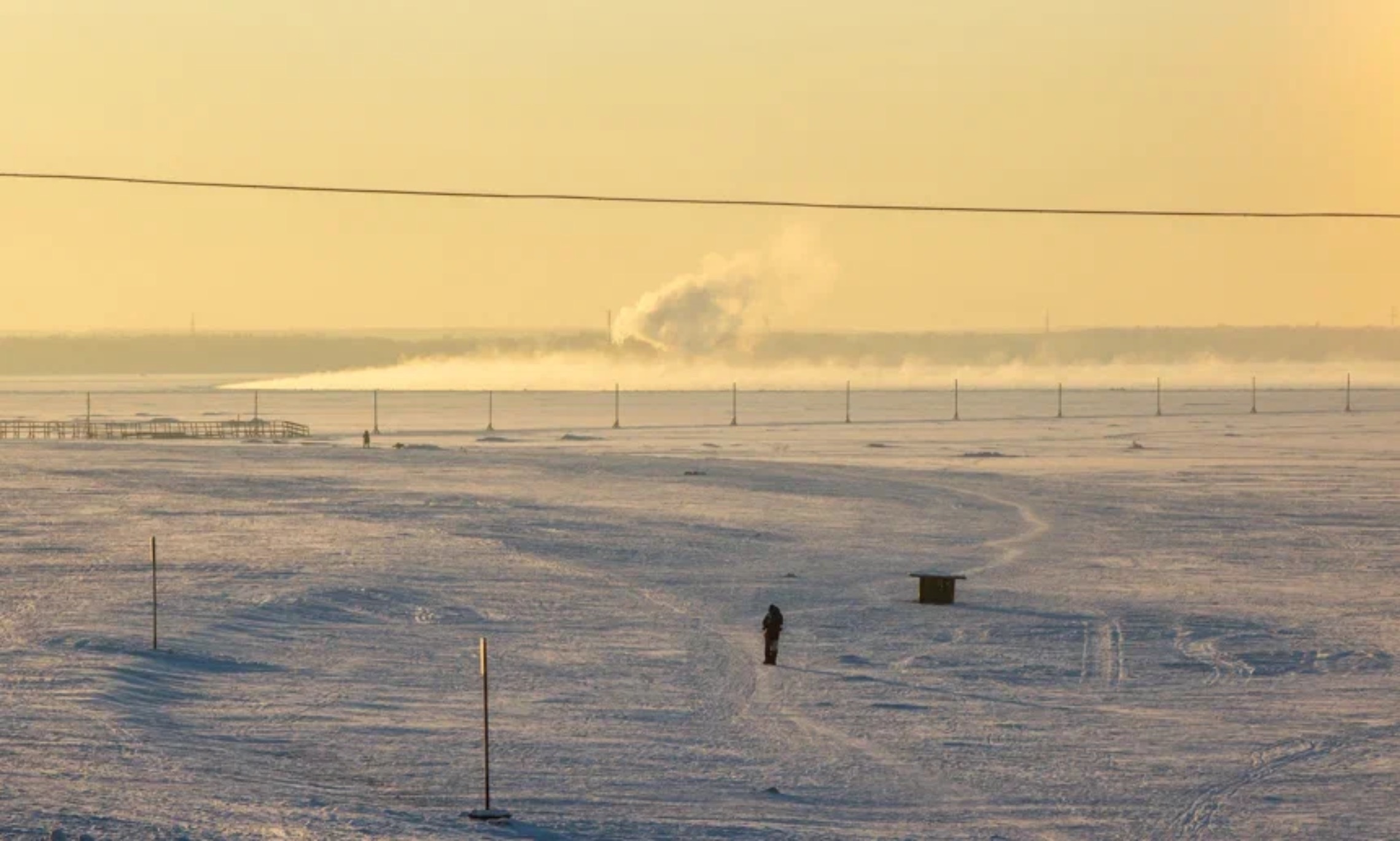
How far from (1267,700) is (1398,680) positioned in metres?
3.19

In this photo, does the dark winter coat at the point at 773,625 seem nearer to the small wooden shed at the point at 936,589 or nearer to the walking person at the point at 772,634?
the walking person at the point at 772,634

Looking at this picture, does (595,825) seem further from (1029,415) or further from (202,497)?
(1029,415)

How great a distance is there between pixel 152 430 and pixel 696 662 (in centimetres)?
10058

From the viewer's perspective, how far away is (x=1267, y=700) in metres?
30.3

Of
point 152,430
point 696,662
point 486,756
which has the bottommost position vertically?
point 696,662

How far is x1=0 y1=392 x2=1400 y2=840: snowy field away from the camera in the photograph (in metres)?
22.9

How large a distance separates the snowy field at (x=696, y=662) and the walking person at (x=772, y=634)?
0.98 feet

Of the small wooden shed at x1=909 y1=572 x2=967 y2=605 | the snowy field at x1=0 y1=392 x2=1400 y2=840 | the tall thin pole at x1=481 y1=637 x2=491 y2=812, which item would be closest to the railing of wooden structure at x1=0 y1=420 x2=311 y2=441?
the snowy field at x1=0 y1=392 x2=1400 y2=840

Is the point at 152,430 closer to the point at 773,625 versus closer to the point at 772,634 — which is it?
the point at 772,634

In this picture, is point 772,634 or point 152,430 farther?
point 152,430

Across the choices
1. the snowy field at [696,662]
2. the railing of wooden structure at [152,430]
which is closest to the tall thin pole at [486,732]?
the snowy field at [696,662]

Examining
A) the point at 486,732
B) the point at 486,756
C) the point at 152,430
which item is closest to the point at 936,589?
the point at 486,732

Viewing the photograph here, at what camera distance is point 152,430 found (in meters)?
126

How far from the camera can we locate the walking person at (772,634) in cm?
3222
